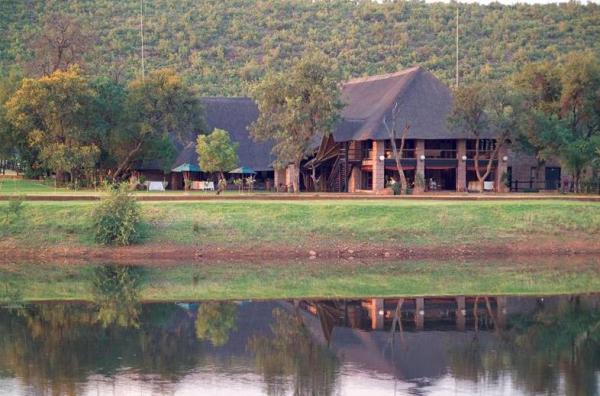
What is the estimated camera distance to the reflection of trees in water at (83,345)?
2192 centimetres

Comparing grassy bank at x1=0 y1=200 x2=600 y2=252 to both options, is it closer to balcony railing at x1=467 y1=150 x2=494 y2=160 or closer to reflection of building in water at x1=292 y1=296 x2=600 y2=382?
reflection of building in water at x1=292 y1=296 x2=600 y2=382

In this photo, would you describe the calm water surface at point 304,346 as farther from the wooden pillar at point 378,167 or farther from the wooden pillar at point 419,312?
the wooden pillar at point 378,167

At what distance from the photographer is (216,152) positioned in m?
60.3

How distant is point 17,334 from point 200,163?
3510cm

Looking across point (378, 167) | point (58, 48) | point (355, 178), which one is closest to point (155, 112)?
point (58, 48)

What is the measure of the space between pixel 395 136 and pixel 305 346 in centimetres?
3827

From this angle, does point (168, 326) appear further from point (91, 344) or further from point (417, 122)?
point (417, 122)

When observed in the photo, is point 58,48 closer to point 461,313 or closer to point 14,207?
point 14,207

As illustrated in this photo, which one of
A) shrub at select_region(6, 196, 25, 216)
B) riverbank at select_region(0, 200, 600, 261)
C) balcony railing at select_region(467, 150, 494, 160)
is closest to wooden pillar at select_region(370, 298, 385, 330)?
riverbank at select_region(0, 200, 600, 261)

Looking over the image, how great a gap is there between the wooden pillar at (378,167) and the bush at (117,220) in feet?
70.0

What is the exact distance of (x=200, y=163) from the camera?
201 feet

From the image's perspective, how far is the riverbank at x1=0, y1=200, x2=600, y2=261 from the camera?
4375 centimetres

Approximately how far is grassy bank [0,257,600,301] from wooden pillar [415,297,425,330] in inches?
51.2

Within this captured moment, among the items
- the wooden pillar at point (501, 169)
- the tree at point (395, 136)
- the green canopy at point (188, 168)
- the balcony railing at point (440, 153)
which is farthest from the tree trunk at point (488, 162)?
the green canopy at point (188, 168)
